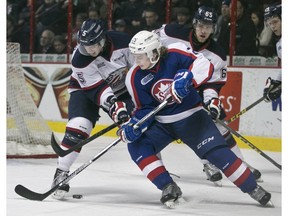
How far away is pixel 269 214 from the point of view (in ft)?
10.6

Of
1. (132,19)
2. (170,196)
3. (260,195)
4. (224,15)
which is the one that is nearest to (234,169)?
(260,195)

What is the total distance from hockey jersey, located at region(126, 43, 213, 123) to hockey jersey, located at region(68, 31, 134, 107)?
0.83 ft

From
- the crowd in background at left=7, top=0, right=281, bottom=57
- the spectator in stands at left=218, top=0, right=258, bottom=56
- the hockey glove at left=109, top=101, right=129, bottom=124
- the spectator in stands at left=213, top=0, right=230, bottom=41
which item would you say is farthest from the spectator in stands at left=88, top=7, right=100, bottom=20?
the hockey glove at left=109, top=101, right=129, bottom=124

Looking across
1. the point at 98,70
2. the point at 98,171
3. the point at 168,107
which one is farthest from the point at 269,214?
the point at 98,171

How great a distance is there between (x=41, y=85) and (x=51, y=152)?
2.09m

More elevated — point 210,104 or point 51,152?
point 210,104

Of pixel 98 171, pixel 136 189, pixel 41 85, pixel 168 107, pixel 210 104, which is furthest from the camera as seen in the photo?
pixel 41 85

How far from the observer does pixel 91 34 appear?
356 centimetres

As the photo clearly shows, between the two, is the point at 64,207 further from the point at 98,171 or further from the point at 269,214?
the point at 98,171

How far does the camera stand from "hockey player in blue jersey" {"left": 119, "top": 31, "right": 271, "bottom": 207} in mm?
3346

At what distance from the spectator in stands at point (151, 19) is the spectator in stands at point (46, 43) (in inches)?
48.4

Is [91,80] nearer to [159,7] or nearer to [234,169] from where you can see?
[234,169]

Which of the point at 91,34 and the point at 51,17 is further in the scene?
the point at 51,17

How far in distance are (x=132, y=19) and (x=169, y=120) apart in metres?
3.51
